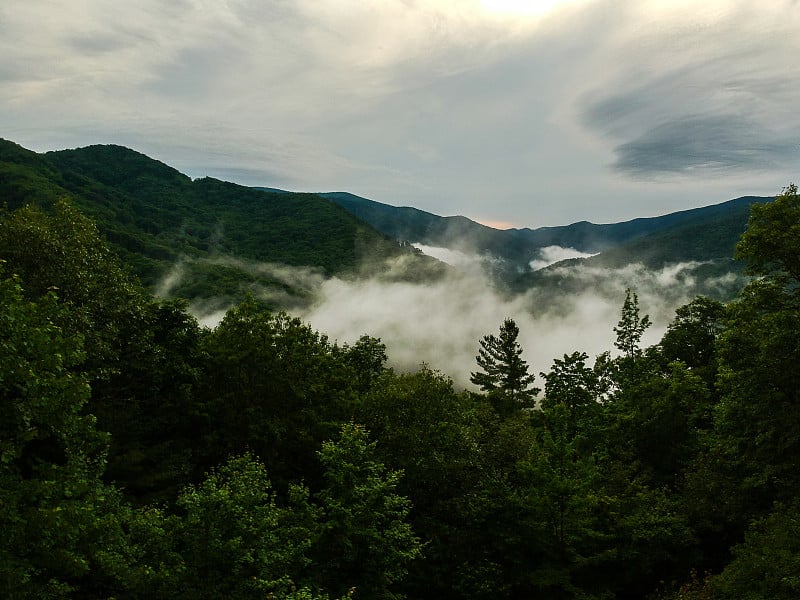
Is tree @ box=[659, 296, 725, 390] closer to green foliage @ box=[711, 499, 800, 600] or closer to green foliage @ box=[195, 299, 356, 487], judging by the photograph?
green foliage @ box=[711, 499, 800, 600]

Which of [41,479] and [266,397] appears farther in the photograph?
[266,397]

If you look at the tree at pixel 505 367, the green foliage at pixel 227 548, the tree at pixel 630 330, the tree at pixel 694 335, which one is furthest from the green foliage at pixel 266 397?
the tree at pixel 505 367

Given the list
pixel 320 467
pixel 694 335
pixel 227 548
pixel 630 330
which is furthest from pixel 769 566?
pixel 630 330

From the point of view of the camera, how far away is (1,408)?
1324 cm

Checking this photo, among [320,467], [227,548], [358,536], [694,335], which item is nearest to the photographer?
[227,548]

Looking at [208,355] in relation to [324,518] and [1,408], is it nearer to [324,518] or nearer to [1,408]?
[324,518]

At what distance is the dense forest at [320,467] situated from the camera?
14.0 meters

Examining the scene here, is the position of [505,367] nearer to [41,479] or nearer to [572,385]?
[572,385]

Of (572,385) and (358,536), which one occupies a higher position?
(572,385)

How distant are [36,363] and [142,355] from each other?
1165 cm

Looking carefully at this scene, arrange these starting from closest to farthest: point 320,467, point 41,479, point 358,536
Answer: point 41,479, point 358,536, point 320,467

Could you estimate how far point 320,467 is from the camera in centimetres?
2894

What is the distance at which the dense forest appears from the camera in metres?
14.0

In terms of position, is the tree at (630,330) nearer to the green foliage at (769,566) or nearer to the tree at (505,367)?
the tree at (505,367)
